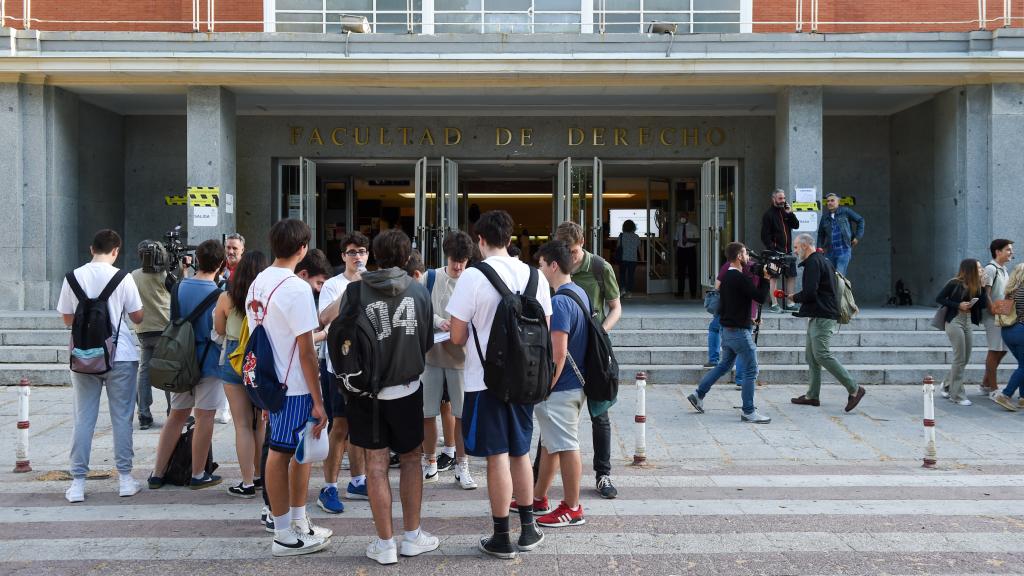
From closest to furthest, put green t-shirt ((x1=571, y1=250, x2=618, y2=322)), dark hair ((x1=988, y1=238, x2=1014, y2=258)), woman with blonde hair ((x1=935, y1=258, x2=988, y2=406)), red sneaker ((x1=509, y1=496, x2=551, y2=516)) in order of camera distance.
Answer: red sneaker ((x1=509, y1=496, x2=551, y2=516))
green t-shirt ((x1=571, y1=250, x2=618, y2=322))
woman with blonde hair ((x1=935, y1=258, x2=988, y2=406))
dark hair ((x1=988, y1=238, x2=1014, y2=258))

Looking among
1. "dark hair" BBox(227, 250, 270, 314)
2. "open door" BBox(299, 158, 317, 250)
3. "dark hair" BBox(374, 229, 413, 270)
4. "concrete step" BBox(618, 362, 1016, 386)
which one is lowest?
"concrete step" BBox(618, 362, 1016, 386)

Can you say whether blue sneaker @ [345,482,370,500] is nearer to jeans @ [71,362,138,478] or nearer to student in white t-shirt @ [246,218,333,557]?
student in white t-shirt @ [246,218,333,557]

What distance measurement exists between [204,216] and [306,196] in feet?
9.67

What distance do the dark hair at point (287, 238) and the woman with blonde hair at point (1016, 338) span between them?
777cm

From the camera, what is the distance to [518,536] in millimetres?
5273

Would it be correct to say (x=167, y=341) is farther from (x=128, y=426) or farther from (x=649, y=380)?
(x=649, y=380)

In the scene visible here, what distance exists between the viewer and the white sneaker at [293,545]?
496 cm

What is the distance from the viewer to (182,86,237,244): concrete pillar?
13.9 meters

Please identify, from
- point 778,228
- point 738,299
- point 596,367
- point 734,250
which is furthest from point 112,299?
point 778,228

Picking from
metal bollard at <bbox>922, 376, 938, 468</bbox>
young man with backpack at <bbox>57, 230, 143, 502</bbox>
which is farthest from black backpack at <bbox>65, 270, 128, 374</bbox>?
metal bollard at <bbox>922, 376, 938, 468</bbox>

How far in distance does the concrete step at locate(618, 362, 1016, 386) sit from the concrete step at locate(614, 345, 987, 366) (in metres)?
0.31

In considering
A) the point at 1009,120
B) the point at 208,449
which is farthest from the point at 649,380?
the point at 1009,120

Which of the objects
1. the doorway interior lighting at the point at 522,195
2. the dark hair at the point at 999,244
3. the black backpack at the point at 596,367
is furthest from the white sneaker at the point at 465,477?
the doorway interior lighting at the point at 522,195

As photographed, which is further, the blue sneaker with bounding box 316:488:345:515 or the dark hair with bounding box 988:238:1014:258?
the dark hair with bounding box 988:238:1014:258
